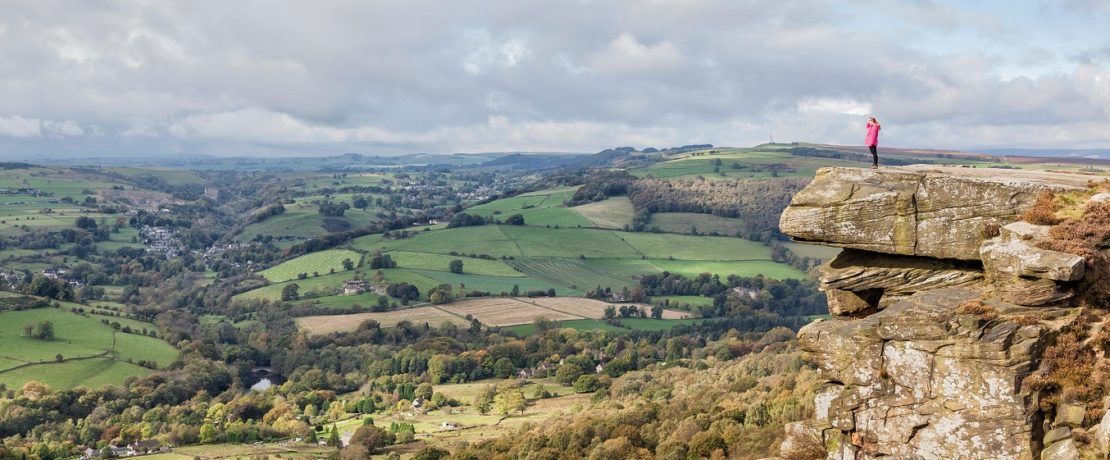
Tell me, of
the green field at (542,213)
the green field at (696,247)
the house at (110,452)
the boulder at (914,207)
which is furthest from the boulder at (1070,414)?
the green field at (542,213)

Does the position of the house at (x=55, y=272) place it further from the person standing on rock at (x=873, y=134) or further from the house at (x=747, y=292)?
the person standing on rock at (x=873, y=134)

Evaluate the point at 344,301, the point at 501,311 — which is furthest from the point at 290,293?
the point at 501,311

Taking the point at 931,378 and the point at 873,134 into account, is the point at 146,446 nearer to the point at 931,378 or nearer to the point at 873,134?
the point at 873,134

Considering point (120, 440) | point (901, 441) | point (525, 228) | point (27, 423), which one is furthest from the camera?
point (525, 228)

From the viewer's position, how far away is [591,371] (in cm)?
9019

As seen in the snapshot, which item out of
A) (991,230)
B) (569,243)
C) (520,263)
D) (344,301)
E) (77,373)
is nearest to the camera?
(991,230)

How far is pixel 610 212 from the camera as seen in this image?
176 metres

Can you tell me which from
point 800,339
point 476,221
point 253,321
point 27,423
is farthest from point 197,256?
point 800,339

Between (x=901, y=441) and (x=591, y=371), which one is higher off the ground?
(x=901, y=441)

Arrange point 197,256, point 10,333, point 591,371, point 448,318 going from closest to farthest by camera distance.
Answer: point 591,371
point 10,333
point 448,318
point 197,256

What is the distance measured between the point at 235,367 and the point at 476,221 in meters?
76.3

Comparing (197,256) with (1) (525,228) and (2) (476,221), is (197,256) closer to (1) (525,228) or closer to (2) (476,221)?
(2) (476,221)

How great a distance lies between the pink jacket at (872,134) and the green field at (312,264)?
129 meters

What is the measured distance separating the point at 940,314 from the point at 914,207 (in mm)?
2791
